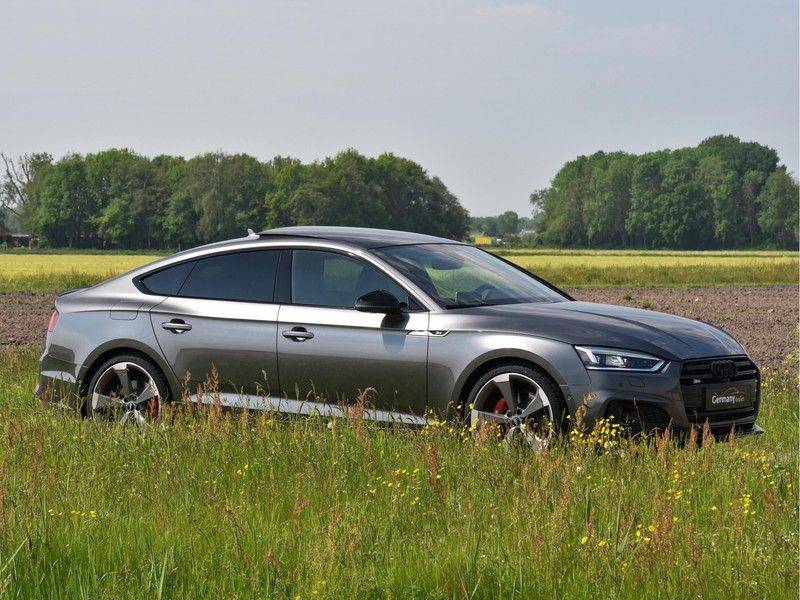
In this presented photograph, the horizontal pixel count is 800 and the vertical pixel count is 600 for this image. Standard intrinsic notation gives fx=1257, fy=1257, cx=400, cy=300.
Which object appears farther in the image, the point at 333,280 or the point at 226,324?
the point at 226,324

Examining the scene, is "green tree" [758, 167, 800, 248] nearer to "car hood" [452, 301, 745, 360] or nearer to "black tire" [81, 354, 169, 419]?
"car hood" [452, 301, 745, 360]

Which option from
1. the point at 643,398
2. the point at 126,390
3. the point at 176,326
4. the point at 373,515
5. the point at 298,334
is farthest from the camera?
the point at 126,390

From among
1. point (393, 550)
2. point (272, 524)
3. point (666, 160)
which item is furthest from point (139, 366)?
point (666, 160)

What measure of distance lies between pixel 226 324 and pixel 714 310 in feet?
83.1

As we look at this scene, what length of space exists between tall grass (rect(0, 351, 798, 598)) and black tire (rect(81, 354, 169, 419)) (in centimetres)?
68

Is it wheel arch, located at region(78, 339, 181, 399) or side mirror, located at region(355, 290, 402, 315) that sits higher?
side mirror, located at region(355, 290, 402, 315)

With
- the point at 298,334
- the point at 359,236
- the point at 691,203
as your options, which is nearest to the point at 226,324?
the point at 298,334

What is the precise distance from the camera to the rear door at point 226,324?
28.6ft

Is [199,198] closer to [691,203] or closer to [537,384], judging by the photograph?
[691,203]

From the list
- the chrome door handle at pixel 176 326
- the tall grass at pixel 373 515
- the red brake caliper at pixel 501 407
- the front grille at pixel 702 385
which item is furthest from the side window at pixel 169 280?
the front grille at pixel 702 385

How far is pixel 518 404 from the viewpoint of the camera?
7.82m

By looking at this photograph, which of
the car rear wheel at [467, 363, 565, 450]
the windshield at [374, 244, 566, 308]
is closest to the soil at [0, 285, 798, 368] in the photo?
the windshield at [374, 244, 566, 308]

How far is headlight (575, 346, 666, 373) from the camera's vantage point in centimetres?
761

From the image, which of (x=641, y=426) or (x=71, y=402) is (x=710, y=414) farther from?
(x=71, y=402)
